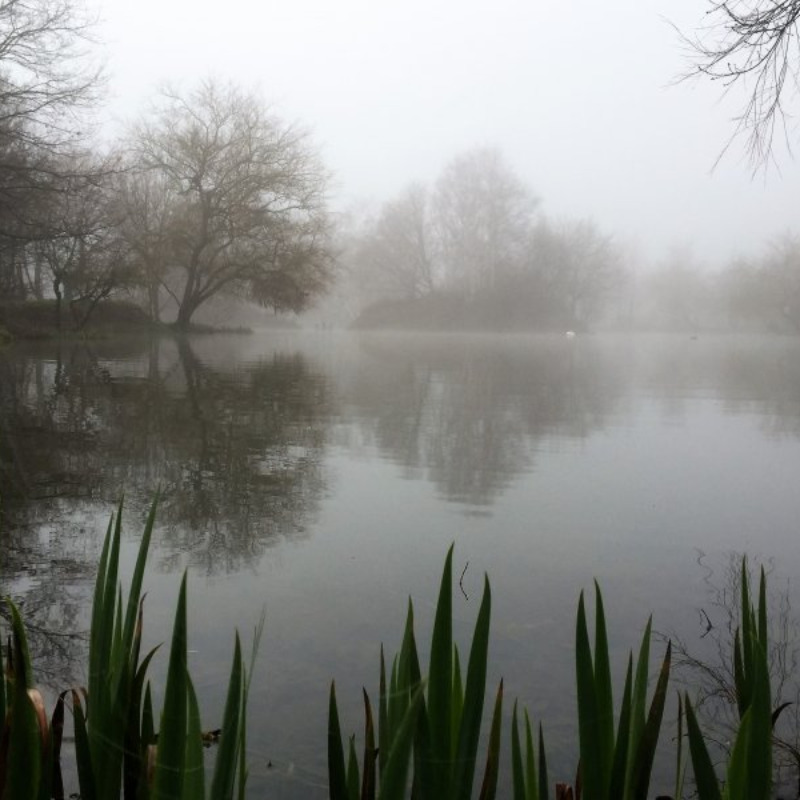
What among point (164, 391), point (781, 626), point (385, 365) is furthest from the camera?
point (385, 365)

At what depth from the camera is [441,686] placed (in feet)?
3.93

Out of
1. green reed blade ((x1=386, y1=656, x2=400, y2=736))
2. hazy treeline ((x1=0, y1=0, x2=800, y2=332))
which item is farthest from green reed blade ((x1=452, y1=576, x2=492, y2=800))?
hazy treeline ((x1=0, y1=0, x2=800, y2=332))

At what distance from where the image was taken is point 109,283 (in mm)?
25375

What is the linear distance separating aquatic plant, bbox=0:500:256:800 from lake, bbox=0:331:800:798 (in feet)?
2.60

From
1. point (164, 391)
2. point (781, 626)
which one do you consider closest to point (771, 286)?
point (164, 391)

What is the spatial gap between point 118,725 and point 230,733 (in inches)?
12.8

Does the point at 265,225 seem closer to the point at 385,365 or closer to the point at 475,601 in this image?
the point at 385,365

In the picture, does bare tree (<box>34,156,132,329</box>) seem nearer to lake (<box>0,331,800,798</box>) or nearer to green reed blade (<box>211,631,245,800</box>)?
lake (<box>0,331,800,798</box>)

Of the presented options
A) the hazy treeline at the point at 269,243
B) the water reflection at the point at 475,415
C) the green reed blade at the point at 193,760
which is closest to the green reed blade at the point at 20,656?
the green reed blade at the point at 193,760

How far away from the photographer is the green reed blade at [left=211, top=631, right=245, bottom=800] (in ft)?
3.45

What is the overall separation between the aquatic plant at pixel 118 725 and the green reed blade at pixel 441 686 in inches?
10.6

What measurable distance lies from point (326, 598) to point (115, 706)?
84.0 inches

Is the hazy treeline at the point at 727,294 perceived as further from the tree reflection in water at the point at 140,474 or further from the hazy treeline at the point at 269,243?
the tree reflection in water at the point at 140,474

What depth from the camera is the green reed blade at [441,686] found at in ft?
3.82
